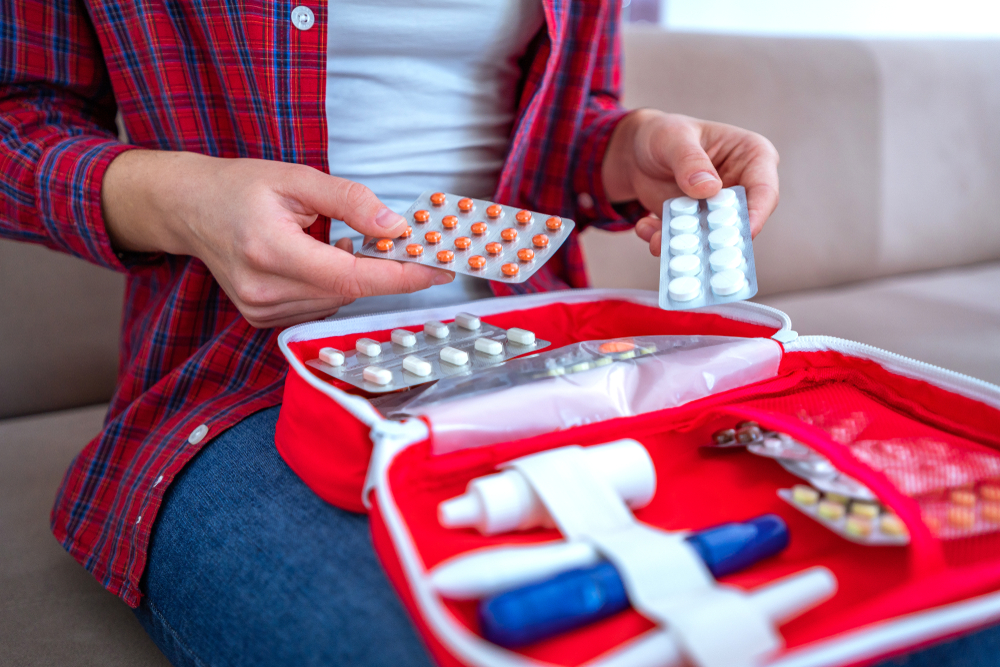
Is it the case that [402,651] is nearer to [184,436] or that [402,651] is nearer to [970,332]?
[184,436]

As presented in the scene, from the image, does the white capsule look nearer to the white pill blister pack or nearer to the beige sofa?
the white pill blister pack

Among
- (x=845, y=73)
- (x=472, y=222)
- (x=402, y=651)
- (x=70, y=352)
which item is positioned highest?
(x=845, y=73)

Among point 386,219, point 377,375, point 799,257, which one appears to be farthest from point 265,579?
point 799,257

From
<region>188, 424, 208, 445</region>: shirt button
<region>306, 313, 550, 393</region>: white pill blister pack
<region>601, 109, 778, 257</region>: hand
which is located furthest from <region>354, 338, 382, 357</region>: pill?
<region>601, 109, 778, 257</region>: hand

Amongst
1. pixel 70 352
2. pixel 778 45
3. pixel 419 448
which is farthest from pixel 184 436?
pixel 778 45

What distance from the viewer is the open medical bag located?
24 cm

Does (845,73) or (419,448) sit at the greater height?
(845,73)

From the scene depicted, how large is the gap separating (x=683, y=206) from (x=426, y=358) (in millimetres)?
215

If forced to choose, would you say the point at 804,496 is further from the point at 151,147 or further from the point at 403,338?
the point at 151,147

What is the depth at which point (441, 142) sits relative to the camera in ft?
1.97

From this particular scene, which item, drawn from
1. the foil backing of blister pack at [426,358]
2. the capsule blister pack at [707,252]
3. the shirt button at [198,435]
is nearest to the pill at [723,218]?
the capsule blister pack at [707,252]

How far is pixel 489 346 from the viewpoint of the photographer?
1.44ft

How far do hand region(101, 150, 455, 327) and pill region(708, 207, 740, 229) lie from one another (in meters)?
0.18

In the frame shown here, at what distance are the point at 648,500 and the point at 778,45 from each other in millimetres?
1024
